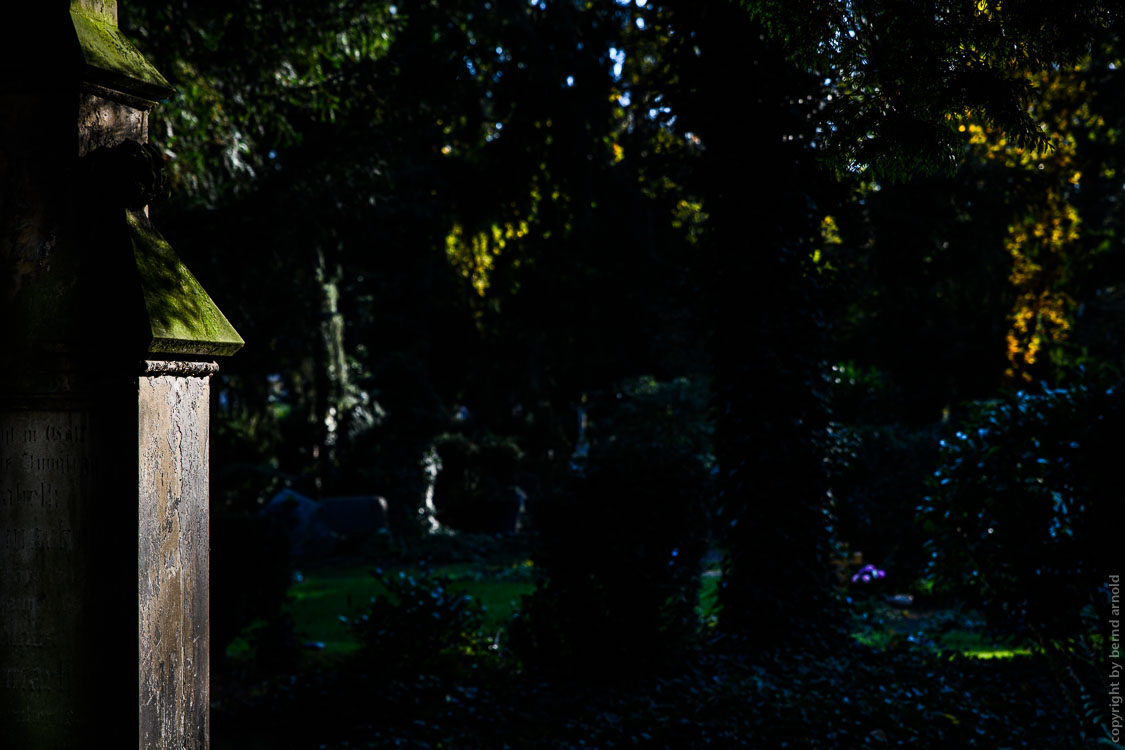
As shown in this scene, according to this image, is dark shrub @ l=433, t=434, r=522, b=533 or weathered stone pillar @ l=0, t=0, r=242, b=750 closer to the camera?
weathered stone pillar @ l=0, t=0, r=242, b=750

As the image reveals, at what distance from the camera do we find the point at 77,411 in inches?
90.4

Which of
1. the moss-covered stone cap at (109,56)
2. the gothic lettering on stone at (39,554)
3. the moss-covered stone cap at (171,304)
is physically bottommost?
the gothic lettering on stone at (39,554)

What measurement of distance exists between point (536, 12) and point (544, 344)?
34.6 ft

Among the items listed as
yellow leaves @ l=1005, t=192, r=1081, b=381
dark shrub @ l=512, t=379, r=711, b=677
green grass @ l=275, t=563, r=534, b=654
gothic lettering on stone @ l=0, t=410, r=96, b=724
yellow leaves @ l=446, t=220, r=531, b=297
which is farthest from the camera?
yellow leaves @ l=1005, t=192, r=1081, b=381

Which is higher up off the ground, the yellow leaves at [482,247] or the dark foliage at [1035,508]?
the yellow leaves at [482,247]

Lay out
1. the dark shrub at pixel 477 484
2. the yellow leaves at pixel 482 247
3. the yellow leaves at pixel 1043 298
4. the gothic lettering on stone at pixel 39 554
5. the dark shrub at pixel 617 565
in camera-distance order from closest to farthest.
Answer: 1. the gothic lettering on stone at pixel 39 554
2. the dark shrub at pixel 617 565
3. the yellow leaves at pixel 482 247
4. the yellow leaves at pixel 1043 298
5. the dark shrub at pixel 477 484

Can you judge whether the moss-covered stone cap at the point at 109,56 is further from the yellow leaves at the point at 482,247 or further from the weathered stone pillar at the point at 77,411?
the yellow leaves at the point at 482,247

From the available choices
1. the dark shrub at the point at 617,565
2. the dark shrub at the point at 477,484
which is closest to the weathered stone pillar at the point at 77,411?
the dark shrub at the point at 617,565

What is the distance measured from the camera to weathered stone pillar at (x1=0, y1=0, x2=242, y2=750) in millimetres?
2266

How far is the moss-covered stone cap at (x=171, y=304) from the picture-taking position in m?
2.32

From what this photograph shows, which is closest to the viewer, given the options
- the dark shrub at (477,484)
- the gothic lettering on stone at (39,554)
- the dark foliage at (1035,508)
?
the gothic lettering on stone at (39,554)

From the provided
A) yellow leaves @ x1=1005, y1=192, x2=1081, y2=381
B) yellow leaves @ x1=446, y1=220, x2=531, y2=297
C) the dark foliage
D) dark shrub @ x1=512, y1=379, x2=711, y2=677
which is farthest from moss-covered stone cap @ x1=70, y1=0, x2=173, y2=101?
yellow leaves @ x1=1005, y1=192, x2=1081, y2=381

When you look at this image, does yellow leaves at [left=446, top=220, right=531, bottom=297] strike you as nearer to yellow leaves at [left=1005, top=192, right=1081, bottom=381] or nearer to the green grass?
the green grass

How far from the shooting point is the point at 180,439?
2480 millimetres
